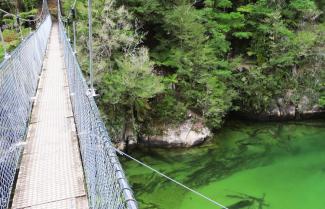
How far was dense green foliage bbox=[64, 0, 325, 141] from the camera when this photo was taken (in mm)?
10844

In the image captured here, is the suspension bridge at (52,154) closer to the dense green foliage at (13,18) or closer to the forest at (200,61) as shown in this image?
the forest at (200,61)

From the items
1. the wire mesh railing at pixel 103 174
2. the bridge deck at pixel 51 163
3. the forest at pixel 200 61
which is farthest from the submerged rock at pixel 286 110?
the wire mesh railing at pixel 103 174

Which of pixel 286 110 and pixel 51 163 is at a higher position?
pixel 51 163

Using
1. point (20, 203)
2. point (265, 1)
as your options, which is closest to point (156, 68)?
point (265, 1)

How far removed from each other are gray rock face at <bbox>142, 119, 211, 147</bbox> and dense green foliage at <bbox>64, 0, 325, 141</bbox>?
0.36m

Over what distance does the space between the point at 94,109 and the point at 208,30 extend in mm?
11086

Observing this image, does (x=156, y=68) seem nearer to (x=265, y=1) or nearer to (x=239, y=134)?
(x=239, y=134)

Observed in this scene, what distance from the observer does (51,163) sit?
2986 mm

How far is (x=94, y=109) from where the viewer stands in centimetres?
251

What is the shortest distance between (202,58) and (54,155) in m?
9.08

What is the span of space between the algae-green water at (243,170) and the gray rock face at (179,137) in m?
0.24

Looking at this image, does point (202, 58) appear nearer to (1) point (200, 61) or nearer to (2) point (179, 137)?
(1) point (200, 61)

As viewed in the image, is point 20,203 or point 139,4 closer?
point 20,203

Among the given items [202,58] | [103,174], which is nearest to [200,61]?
[202,58]
